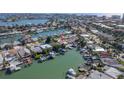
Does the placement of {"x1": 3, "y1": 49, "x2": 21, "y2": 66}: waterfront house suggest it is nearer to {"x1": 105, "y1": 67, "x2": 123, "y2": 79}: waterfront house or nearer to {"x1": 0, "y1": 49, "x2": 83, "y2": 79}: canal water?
{"x1": 0, "y1": 49, "x2": 83, "y2": 79}: canal water

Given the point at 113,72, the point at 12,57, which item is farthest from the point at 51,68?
the point at 113,72

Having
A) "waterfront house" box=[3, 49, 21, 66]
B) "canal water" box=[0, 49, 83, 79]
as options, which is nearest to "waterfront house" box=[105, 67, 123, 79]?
"canal water" box=[0, 49, 83, 79]

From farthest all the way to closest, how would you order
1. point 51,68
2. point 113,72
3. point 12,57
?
point 12,57 < point 51,68 < point 113,72

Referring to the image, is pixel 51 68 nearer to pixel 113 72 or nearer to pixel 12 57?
pixel 12 57

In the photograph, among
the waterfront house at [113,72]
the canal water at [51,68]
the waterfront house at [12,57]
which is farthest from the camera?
the waterfront house at [12,57]

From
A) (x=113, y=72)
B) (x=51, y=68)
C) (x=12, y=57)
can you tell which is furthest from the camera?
(x=12, y=57)

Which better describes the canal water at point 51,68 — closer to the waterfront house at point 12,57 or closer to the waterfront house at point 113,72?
the waterfront house at point 12,57

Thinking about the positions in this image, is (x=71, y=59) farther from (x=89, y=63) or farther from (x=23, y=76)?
(x=23, y=76)

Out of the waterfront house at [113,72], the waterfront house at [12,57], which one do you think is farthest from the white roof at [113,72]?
the waterfront house at [12,57]
